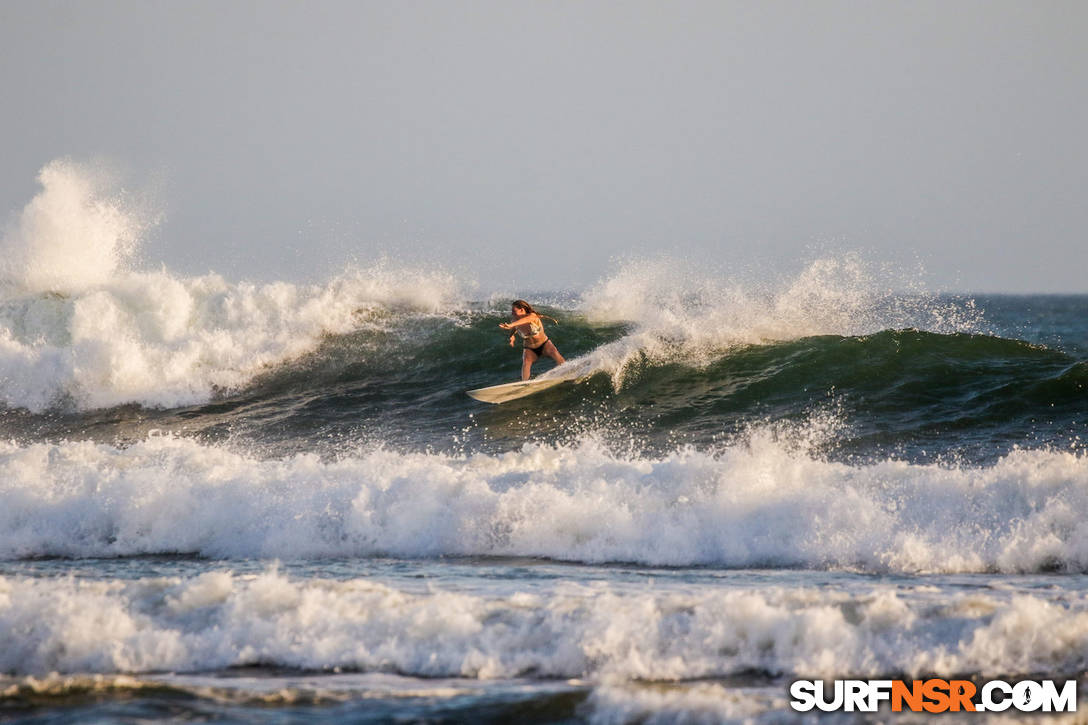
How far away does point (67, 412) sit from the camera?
15.7 m

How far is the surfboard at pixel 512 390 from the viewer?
13.3 meters

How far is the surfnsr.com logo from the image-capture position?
4.50 meters

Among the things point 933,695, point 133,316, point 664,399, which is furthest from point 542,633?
point 133,316

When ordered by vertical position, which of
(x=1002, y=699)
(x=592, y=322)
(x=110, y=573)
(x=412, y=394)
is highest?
(x=592, y=322)

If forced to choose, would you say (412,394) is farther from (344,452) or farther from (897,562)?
(897,562)

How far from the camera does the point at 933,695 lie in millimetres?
4664

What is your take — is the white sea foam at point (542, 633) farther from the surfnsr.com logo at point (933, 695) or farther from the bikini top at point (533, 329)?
the bikini top at point (533, 329)

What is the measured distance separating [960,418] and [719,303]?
5.42 m

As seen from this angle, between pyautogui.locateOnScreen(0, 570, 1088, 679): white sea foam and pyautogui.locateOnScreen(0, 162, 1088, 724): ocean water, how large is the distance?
0.7 inches

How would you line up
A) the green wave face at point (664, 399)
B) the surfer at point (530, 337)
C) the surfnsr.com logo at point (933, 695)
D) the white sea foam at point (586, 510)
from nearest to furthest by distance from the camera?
the surfnsr.com logo at point (933, 695), the white sea foam at point (586, 510), the green wave face at point (664, 399), the surfer at point (530, 337)

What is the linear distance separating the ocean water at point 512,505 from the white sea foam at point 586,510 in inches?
1.2

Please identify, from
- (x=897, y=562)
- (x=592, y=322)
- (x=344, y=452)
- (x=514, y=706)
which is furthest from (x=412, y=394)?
(x=514, y=706)

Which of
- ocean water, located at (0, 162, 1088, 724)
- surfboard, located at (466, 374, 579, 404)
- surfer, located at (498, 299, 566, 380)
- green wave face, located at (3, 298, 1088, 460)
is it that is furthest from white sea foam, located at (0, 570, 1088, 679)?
surfer, located at (498, 299, 566, 380)

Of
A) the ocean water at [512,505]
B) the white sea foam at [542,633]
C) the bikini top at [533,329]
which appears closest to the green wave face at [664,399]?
the ocean water at [512,505]
